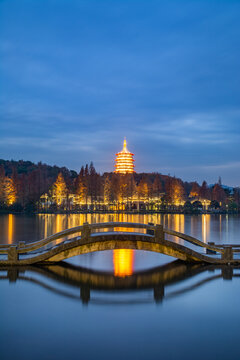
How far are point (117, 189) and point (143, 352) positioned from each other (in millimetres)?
78927

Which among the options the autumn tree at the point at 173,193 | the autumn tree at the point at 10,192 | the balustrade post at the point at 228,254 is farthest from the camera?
the autumn tree at the point at 173,193

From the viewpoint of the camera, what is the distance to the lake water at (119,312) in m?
6.56

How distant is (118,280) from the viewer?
36.9 feet

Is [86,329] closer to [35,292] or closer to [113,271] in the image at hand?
[35,292]

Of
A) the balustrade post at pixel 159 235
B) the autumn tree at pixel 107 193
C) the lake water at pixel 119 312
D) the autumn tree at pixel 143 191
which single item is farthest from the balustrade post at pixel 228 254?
the autumn tree at pixel 143 191

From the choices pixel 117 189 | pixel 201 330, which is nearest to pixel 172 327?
pixel 201 330

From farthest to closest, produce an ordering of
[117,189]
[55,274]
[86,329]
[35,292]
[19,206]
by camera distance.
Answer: [117,189]
[19,206]
[55,274]
[35,292]
[86,329]

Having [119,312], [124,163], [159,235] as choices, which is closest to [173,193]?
[124,163]

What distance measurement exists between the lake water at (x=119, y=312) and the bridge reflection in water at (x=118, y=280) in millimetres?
29

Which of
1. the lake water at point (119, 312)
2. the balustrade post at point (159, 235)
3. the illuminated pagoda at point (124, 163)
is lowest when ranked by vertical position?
the lake water at point (119, 312)

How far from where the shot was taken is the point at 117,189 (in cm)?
8531

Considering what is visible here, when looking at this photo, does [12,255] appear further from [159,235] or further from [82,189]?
[82,189]

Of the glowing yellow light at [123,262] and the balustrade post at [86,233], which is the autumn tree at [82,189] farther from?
the balustrade post at [86,233]

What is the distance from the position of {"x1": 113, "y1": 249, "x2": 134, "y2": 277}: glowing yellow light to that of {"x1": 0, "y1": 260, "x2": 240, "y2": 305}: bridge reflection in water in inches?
3.2
